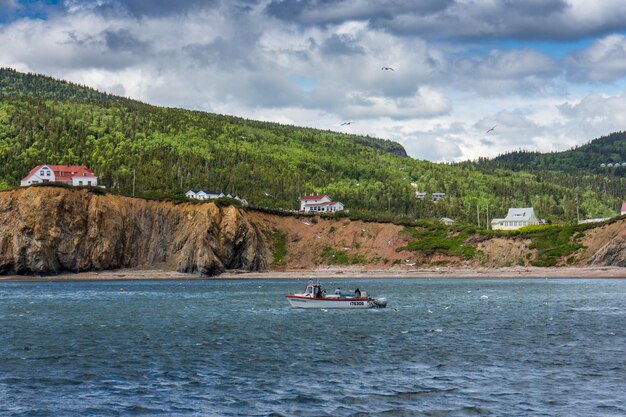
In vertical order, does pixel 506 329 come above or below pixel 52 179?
below

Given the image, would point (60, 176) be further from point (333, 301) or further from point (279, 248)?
point (333, 301)

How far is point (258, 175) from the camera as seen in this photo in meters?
195

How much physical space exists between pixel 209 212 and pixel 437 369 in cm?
9889

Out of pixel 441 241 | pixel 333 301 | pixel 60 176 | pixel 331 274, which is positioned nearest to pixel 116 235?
pixel 60 176

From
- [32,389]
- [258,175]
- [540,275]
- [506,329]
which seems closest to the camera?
[32,389]

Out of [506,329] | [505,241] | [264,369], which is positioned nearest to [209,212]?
[505,241]

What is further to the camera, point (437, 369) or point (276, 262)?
point (276, 262)

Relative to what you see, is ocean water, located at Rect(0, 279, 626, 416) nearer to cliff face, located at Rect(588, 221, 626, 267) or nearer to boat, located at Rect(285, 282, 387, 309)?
boat, located at Rect(285, 282, 387, 309)

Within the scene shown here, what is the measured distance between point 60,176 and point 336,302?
9245 centimetres

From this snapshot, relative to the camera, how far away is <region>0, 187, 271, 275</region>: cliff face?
12544 cm

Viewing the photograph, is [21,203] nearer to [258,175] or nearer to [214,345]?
[258,175]

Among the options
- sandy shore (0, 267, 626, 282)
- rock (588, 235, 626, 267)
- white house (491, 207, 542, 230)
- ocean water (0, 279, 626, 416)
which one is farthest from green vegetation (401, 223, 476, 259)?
ocean water (0, 279, 626, 416)

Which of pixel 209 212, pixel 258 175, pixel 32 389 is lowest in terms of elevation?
pixel 32 389

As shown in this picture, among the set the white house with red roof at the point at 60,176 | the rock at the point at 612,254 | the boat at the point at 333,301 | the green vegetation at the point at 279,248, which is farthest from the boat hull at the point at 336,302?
the white house with red roof at the point at 60,176
